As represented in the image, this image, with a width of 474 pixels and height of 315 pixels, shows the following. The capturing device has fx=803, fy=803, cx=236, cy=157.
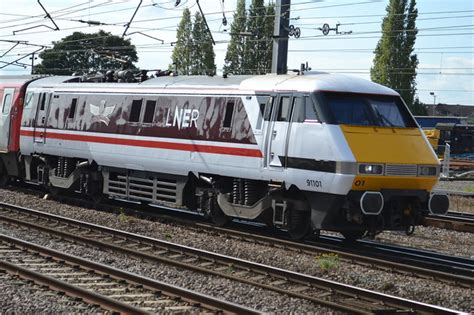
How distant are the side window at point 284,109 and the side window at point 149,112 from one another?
13.4 feet

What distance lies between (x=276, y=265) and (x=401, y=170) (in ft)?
9.41

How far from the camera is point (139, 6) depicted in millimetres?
23438

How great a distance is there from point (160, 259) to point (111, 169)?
7230mm

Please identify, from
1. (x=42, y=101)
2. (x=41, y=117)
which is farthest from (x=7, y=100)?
(x=41, y=117)

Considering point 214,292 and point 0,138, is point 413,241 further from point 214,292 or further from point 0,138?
point 0,138

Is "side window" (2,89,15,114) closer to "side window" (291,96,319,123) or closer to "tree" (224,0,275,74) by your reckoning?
"side window" (291,96,319,123)

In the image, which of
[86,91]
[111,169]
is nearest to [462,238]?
[111,169]

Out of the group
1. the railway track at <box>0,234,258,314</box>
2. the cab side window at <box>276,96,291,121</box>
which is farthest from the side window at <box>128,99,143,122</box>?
the railway track at <box>0,234,258,314</box>

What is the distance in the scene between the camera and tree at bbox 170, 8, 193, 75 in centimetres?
6875

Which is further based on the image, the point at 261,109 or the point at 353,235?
the point at 353,235

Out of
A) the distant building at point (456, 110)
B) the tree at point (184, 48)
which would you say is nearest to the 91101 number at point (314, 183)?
the tree at point (184, 48)

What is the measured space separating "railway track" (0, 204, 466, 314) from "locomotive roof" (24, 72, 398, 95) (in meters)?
3.55

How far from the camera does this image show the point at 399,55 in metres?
64.6

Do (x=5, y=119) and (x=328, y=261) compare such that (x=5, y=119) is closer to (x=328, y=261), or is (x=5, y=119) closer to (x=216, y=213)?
(x=216, y=213)
